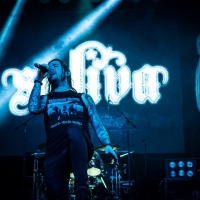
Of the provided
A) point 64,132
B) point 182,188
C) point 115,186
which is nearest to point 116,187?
point 115,186

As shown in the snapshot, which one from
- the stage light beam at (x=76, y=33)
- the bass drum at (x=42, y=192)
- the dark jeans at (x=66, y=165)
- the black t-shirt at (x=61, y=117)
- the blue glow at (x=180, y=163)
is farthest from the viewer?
the stage light beam at (x=76, y=33)

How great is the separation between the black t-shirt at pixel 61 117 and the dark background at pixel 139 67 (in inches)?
174

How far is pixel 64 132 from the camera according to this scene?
94.1 inches

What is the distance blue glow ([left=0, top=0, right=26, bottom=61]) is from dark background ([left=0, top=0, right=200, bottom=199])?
130 millimetres

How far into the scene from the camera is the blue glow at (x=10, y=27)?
7.65 meters

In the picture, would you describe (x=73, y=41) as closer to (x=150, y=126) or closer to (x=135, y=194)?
(x=150, y=126)

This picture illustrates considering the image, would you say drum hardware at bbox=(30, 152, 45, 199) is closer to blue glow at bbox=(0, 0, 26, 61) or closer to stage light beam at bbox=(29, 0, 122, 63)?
stage light beam at bbox=(29, 0, 122, 63)

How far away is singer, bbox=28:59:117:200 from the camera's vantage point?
2.22 meters

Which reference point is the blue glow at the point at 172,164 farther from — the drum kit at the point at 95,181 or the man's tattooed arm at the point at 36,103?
the man's tattooed arm at the point at 36,103

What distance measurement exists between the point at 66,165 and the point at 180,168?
12.8ft

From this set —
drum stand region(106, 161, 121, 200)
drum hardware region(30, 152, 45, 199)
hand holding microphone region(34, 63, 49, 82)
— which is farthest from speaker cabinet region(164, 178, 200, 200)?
hand holding microphone region(34, 63, 49, 82)

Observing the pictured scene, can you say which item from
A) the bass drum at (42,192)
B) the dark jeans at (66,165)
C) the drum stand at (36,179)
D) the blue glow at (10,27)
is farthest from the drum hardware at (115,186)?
the blue glow at (10,27)

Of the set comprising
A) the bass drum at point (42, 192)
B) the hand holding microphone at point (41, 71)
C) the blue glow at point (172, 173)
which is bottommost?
the bass drum at point (42, 192)

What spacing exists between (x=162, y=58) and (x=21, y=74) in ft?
Answer: 11.7
